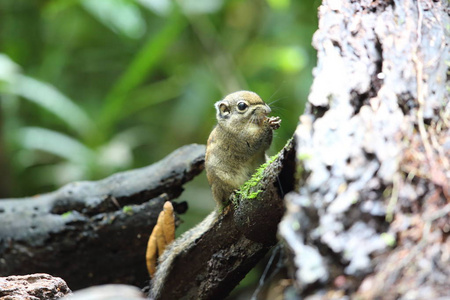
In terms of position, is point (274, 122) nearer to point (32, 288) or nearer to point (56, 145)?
point (32, 288)

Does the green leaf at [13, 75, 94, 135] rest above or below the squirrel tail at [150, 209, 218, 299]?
above

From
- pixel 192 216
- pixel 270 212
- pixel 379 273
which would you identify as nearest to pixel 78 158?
pixel 192 216

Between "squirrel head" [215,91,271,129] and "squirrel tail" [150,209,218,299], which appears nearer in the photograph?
"squirrel tail" [150,209,218,299]

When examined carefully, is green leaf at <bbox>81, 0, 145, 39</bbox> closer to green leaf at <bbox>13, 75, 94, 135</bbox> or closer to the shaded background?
the shaded background

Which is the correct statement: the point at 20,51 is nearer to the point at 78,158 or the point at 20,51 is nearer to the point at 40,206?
the point at 78,158

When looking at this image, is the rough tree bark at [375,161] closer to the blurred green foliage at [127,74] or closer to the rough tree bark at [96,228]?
the rough tree bark at [96,228]

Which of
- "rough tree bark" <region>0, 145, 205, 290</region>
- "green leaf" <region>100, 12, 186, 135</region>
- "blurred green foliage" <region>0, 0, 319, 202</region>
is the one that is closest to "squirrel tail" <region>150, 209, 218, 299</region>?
"rough tree bark" <region>0, 145, 205, 290</region>
